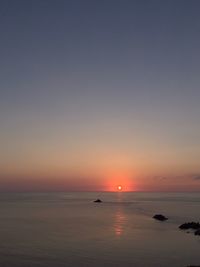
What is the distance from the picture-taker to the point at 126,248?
52.0 m

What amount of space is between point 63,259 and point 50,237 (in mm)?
20557

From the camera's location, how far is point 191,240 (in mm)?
60062

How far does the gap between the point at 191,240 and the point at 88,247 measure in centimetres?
1904

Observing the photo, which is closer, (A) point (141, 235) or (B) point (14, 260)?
(B) point (14, 260)

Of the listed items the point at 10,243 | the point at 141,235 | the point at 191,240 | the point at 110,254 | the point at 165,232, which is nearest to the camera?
the point at 110,254

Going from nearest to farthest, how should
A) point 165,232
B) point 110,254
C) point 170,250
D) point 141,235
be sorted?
point 110,254 → point 170,250 → point 141,235 → point 165,232

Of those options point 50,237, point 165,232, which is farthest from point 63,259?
point 165,232

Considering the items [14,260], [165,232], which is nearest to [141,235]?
[165,232]

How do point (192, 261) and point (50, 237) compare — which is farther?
point (50, 237)

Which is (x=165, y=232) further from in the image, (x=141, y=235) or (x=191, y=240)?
(x=191, y=240)

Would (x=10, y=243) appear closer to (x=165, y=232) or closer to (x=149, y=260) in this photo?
(x=149, y=260)

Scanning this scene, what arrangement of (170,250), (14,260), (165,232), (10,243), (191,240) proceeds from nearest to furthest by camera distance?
(14,260), (170,250), (10,243), (191,240), (165,232)

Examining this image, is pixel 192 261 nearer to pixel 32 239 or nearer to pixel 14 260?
pixel 14 260

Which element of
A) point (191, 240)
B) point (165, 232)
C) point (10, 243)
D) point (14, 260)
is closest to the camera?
point (14, 260)
